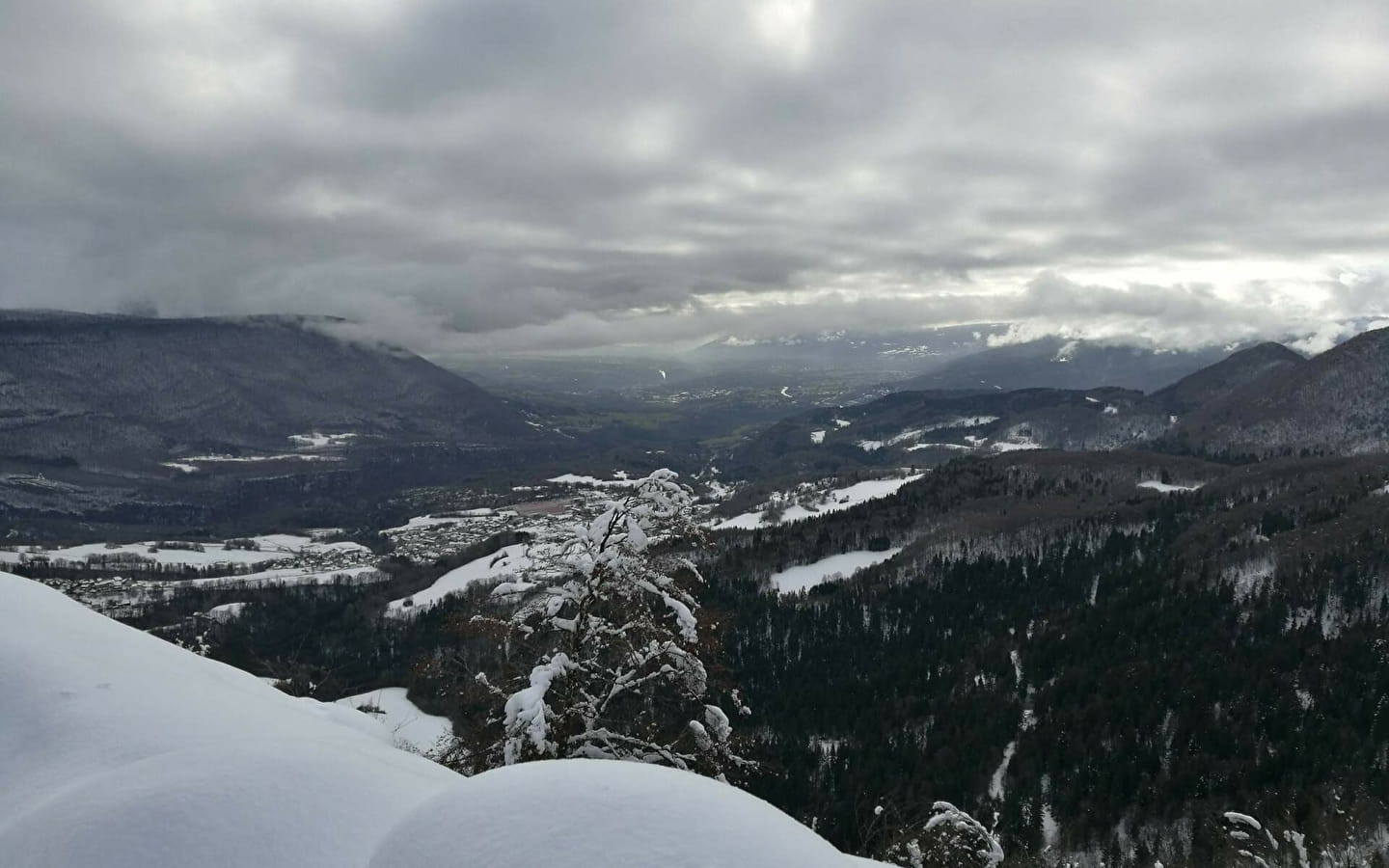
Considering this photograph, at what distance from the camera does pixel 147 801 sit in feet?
19.5

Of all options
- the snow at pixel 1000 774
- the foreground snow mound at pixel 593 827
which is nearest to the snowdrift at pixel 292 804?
the foreground snow mound at pixel 593 827

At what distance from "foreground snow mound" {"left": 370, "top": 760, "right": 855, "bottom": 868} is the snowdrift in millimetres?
13

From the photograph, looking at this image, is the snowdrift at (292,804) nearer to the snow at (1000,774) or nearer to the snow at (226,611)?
the snow at (1000,774)

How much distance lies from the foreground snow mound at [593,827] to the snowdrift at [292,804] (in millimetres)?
13

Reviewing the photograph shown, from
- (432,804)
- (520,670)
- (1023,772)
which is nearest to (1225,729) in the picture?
(1023,772)

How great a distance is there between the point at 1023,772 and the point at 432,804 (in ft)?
287

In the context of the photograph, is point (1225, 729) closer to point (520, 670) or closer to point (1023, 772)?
point (1023, 772)

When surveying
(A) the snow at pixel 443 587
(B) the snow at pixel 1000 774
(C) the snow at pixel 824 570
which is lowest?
(A) the snow at pixel 443 587

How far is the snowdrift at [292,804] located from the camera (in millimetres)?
5562

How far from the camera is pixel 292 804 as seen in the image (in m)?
6.31

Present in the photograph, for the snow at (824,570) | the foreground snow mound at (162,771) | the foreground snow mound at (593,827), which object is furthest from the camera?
the snow at (824,570)

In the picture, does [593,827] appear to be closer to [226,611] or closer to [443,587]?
[443,587]

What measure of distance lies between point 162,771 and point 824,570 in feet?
555

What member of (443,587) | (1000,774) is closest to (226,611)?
(443,587)
